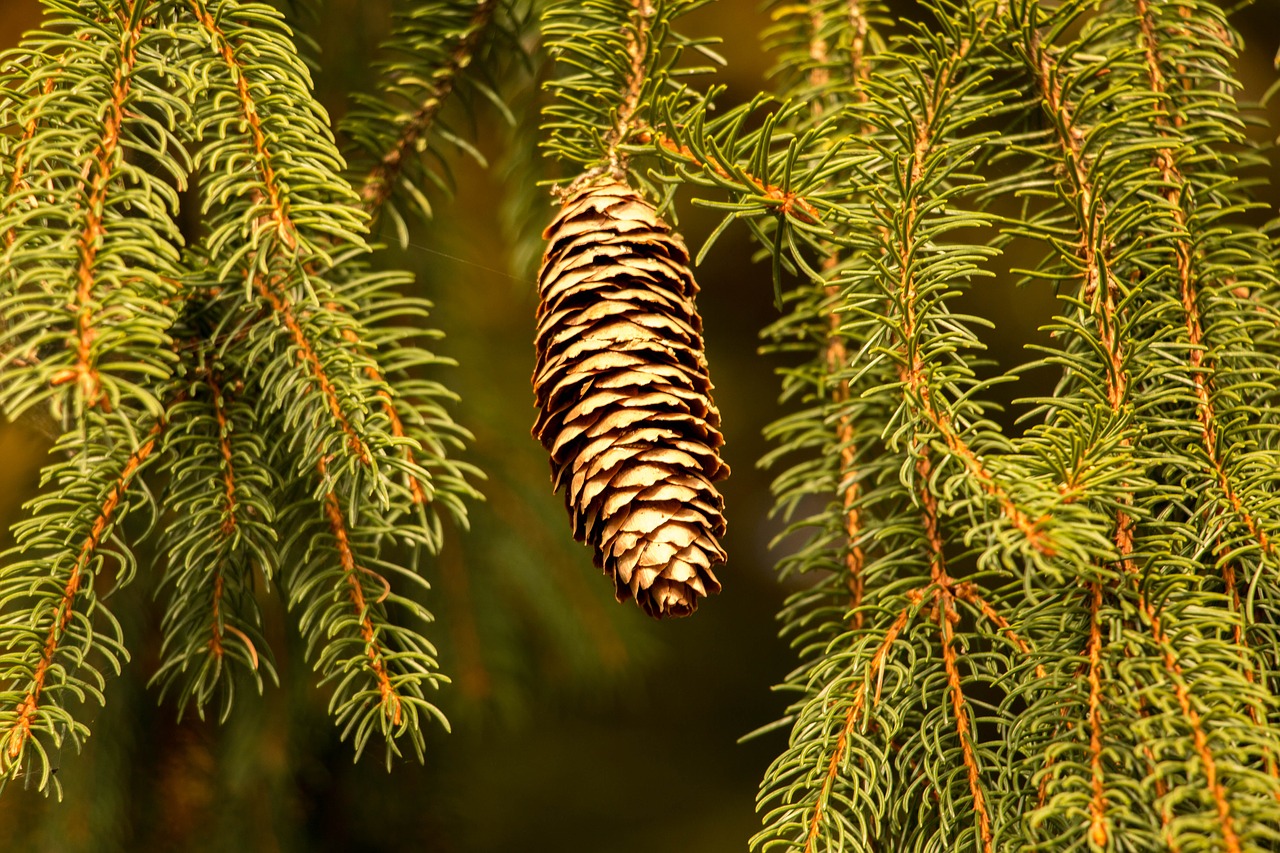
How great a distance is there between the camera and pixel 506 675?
117 cm

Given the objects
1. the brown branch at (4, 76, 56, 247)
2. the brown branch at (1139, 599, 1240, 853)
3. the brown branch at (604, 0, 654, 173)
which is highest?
the brown branch at (604, 0, 654, 173)

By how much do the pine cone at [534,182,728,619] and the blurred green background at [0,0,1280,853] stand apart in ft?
1.35

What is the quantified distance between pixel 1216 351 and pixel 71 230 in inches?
26.0

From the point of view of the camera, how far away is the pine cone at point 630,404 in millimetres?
560

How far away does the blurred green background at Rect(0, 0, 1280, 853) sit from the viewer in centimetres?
100

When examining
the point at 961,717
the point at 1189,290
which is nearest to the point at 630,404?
the point at 961,717

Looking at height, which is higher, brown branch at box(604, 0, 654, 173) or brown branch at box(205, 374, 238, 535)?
brown branch at box(604, 0, 654, 173)

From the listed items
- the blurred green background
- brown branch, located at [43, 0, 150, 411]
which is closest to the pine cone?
brown branch, located at [43, 0, 150, 411]

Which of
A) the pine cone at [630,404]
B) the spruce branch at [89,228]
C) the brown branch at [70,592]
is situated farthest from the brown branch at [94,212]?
the pine cone at [630,404]

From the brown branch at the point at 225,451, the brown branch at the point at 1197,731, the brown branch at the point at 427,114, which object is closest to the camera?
the brown branch at the point at 1197,731

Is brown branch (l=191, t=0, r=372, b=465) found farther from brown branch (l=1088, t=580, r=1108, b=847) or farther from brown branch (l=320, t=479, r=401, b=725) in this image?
brown branch (l=1088, t=580, r=1108, b=847)

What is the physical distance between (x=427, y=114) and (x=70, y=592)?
1.62ft

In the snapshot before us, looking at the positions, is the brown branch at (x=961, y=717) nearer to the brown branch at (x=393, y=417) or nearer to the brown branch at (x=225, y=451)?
the brown branch at (x=393, y=417)

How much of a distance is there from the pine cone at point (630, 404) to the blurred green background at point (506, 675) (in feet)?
1.35
